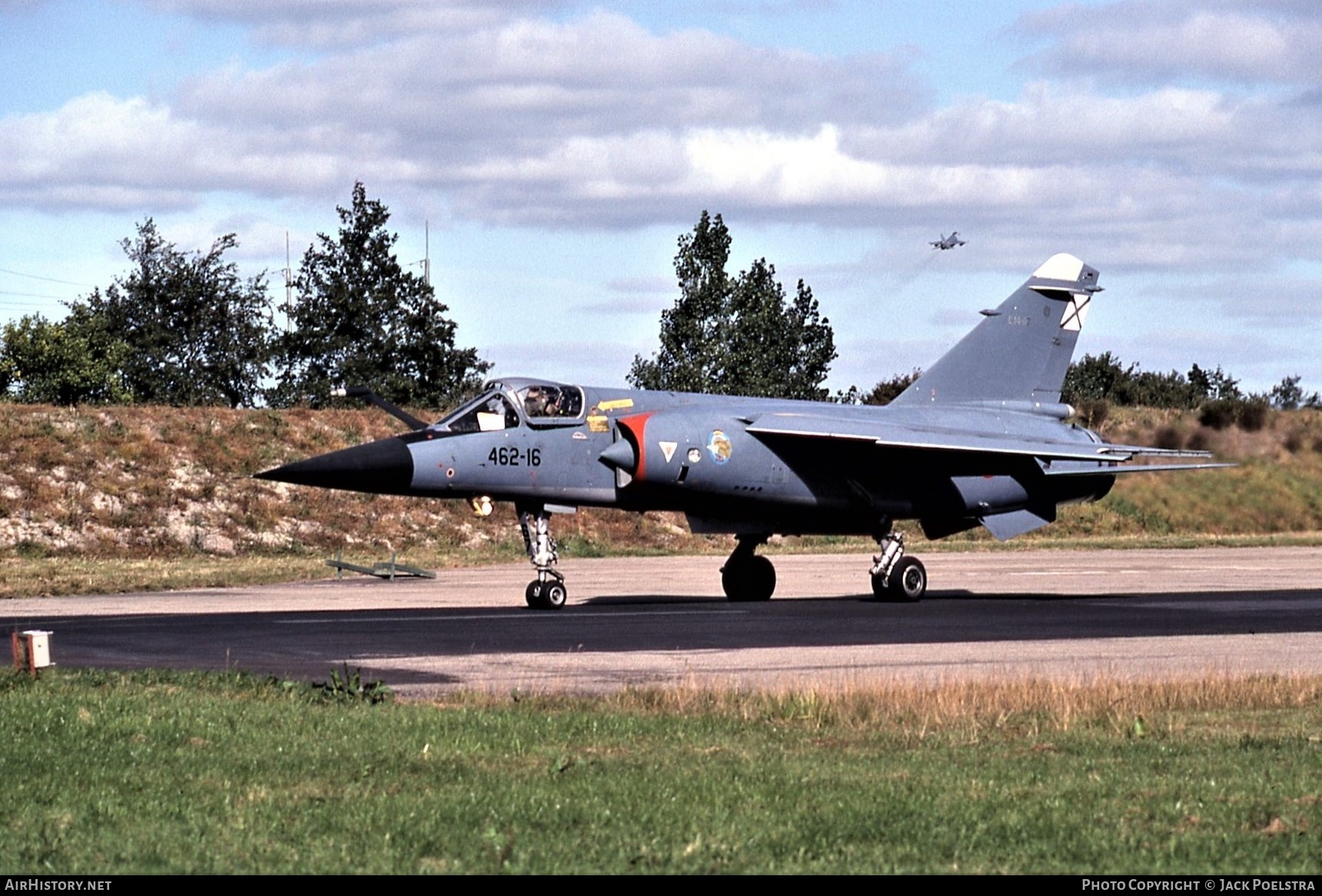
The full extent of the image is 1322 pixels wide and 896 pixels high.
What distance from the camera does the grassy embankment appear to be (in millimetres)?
34406

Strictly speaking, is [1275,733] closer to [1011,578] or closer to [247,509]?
[1011,578]

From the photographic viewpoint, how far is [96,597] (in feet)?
91.2

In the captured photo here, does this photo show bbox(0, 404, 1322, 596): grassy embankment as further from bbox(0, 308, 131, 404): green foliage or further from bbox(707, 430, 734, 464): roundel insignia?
bbox(0, 308, 131, 404): green foliage

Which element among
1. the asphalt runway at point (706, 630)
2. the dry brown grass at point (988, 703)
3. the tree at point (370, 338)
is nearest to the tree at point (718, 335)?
the tree at point (370, 338)

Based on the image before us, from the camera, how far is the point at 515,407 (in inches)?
954

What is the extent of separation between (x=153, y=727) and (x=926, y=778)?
4.96m

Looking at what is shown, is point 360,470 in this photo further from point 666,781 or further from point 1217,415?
point 1217,415

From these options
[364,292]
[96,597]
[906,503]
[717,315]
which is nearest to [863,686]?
[906,503]

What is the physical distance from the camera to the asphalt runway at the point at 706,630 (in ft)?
49.6

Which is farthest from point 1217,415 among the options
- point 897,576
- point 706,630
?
point 706,630

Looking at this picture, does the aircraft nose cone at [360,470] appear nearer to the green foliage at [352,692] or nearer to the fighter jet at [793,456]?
the fighter jet at [793,456]

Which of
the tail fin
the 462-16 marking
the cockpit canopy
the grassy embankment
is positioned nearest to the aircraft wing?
the tail fin

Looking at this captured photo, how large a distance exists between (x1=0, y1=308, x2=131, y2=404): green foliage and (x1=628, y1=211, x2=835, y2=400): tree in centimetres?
2353

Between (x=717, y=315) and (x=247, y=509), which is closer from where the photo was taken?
(x=247, y=509)
